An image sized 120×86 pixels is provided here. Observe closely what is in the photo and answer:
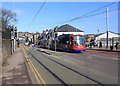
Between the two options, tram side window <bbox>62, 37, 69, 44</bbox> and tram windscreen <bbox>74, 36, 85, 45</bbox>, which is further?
tram side window <bbox>62, 37, 69, 44</bbox>

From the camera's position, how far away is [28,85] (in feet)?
42.3

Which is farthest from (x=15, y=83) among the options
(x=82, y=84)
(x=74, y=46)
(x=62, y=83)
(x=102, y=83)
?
(x=74, y=46)

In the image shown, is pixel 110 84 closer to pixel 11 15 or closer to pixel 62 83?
pixel 62 83

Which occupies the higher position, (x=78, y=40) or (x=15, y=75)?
(x=78, y=40)

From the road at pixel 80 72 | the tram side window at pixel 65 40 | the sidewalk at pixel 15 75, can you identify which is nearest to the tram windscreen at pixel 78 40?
the tram side window at pixel 65 40

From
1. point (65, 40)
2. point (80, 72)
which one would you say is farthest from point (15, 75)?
point (65, 40)

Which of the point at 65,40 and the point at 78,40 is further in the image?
the point at 65,40

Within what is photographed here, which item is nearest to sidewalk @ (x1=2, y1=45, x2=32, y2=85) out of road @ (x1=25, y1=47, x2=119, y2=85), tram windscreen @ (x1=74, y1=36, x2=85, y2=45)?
road @ (x1=25, y1=47, x2=119, y2=85)

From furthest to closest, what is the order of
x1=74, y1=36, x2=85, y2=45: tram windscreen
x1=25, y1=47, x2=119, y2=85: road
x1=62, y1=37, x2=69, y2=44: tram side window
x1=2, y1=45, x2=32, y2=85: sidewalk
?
x1=62, y1=37, x2=69, y2=44: tram side window, x1=74, y1=36, x2=85, y2=45: tram windscreen, x1=25, y1=47, x2=119, y2=85: road, x1=2, y1=45, x2=32, y2=85: sidewalk

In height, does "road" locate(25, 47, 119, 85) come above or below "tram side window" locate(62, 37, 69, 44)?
below

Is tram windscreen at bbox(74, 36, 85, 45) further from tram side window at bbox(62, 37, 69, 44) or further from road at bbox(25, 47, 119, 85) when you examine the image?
road at bbox(25, 47, 119, 85)

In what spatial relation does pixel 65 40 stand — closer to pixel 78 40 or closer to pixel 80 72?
pixel 78 40

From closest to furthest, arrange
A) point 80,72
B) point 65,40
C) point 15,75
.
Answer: point 15,75 → point 80,72 → point 65,40

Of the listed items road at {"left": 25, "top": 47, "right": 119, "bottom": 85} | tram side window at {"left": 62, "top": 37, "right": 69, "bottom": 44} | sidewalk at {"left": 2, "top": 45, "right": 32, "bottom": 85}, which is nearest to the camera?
sidewalk at {"left": 2, "top": 45, "right": 32, "bottom": 85}
